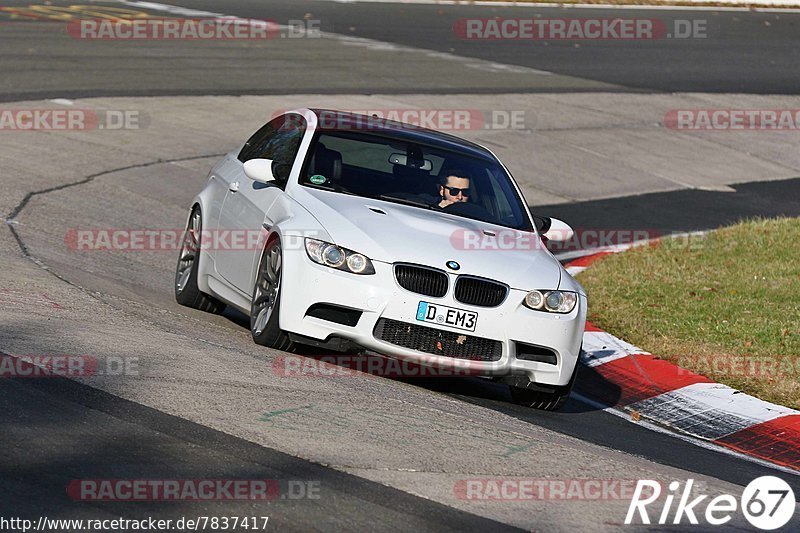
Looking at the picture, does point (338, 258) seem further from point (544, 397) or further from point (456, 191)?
point (544, 397)

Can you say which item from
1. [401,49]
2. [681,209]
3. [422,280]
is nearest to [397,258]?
[422,280]

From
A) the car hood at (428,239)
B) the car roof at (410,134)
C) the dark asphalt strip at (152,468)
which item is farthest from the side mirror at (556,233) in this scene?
the dark asphalt strip at (152,468)

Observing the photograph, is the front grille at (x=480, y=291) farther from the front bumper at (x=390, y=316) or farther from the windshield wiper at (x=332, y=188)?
the windshield wiper at (x=332, y=188)

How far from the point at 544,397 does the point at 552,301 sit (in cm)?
72

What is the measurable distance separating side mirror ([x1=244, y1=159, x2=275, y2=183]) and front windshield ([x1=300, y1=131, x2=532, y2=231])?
0.23 m

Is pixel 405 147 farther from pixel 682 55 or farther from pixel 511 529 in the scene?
pixel 682 55

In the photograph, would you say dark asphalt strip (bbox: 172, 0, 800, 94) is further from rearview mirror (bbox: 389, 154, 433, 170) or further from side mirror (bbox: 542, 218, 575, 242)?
rearview mirror (bbox: 389, 154, 433, 170)

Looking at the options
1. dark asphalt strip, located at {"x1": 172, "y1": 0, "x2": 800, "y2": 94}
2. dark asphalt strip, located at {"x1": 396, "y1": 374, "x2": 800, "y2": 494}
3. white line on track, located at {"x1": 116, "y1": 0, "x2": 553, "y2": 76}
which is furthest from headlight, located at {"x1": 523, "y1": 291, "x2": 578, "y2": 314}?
white line on track, located at {"x1": 116, "y1": 0, "x2": 553, "y2": 76}

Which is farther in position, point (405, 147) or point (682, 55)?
point (682, 55)

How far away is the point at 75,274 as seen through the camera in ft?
35.2

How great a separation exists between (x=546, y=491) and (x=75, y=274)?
18.6 feet

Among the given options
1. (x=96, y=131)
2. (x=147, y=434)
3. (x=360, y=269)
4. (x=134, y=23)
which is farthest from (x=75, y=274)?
(x=134, y=23)

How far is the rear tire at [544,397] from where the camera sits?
870 cm

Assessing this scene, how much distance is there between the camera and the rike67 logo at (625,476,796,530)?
6031mm
